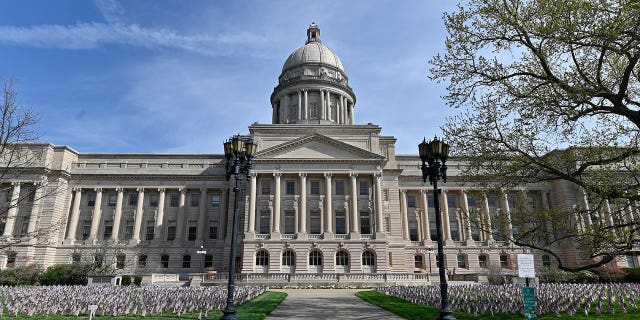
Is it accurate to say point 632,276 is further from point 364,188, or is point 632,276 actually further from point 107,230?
point 107,230

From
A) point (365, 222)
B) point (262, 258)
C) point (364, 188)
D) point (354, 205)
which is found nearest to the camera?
point (262, 258)

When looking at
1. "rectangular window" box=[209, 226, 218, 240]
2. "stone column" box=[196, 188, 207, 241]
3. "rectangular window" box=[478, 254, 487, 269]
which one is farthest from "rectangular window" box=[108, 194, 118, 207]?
"rectangular window" box=[478, 254, 487, 269]

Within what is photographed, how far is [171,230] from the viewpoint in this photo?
53125 millimetres

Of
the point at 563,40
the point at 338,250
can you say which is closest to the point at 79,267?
the point at 338,250

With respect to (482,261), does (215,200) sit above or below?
above

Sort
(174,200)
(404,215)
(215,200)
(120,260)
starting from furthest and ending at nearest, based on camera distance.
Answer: (174,200)
(215,200)
(404,215)
(120,260)

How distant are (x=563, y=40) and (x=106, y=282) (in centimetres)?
3530

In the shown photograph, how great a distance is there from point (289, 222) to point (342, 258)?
24.7ft

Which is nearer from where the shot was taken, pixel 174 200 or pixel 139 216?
pixel 139 216

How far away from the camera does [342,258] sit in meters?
44.3

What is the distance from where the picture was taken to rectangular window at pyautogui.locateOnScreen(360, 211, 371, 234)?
4603 cm

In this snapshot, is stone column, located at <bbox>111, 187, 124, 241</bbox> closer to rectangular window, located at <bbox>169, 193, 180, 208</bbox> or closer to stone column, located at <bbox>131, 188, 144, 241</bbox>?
stone column, located at <bbox>131, 188, 144, 241</bbox>

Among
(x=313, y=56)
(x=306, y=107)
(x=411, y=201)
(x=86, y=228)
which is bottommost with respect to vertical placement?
(x=86, y=228)

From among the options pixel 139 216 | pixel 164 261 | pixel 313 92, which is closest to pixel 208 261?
pixel 164 261
